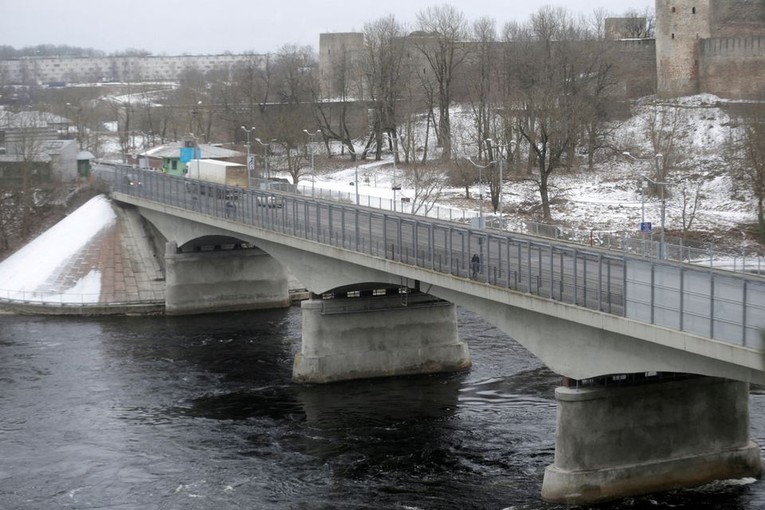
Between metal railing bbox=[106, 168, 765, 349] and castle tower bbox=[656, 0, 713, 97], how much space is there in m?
57.6

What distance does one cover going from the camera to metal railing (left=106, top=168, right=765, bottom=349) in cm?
2898

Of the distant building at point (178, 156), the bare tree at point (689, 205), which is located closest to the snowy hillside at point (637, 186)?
Result: the bare tree at point (689, 205)

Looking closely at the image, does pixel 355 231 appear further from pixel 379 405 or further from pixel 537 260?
pixel 537 260

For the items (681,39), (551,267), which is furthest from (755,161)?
(551,267)

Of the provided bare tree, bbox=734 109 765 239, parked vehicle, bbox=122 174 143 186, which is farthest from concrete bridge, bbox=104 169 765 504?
bare tree, bbox=734 109 765 239

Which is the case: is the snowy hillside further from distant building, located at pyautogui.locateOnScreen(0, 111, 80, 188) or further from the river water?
the river water

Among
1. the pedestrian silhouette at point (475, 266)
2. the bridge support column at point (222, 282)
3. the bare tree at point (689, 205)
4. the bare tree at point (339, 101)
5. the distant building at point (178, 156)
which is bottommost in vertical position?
the bridge support column at point (222, 282)

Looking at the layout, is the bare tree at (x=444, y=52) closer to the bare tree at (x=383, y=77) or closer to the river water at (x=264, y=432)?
the bare tree at (x=383, y=77)

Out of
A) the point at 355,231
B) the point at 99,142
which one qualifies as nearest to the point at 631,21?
the point at 99,142

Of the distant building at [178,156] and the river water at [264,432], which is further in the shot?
the distant building at [178,156]

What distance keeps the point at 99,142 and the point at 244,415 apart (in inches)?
3865

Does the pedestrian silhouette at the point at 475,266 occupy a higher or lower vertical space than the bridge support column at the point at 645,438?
higher

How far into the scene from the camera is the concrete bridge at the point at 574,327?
1178 inches

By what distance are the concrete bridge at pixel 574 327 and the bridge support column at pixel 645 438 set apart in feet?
0.12
